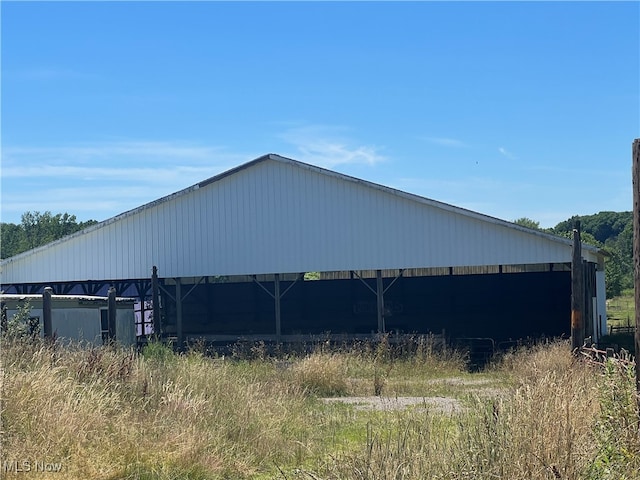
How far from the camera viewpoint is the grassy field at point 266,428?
5320 millimetres

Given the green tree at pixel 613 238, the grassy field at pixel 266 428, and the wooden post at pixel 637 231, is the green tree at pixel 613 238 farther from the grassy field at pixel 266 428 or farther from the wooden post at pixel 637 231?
the wooden post at pixel 637 231

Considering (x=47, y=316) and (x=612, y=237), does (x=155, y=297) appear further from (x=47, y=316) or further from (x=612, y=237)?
(x=612, y=237)

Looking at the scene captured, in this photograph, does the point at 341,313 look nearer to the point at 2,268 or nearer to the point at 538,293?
the point at 538,293

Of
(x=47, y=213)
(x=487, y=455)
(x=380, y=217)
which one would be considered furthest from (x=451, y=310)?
(x=47, y=213)

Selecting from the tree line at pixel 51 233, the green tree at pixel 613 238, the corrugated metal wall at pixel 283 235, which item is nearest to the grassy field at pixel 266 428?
the corrugated metal wall at pixel 283 235

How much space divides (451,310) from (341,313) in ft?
15.8

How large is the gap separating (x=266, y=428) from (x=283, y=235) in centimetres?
1606

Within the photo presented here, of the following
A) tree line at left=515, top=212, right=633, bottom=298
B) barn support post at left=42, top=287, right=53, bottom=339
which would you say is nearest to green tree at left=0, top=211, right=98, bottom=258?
tree line at left=515, top=212, right=633, bottom=298

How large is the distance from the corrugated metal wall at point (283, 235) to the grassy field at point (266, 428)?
11.5 m

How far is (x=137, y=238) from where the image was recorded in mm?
26734

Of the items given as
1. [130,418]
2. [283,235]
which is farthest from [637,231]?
[283,235]

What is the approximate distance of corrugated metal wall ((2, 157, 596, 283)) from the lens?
75.8 feet

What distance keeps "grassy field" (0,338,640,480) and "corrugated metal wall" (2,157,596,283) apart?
1148 centimetres

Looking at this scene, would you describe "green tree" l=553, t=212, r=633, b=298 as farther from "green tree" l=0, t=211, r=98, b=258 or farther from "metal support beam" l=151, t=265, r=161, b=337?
"green tree" l=0, t=211, r=98, b=258
